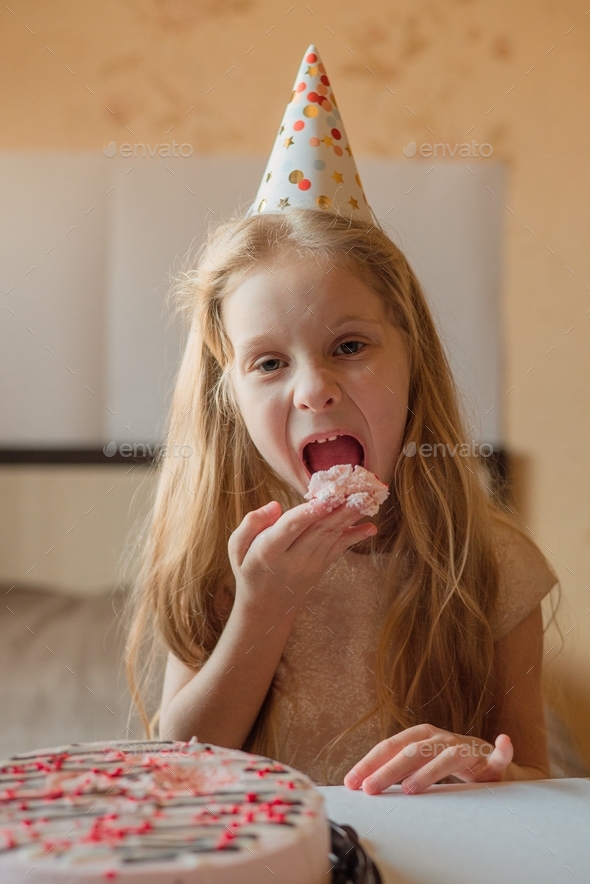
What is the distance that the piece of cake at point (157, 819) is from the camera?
39 centimetres

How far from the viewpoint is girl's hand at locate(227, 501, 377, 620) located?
82 centimetres

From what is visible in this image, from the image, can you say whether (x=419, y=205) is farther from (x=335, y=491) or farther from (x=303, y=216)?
(x=335, y=491)

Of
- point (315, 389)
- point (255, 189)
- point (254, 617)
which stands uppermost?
point (255, 189)

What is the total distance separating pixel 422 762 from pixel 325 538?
0.27 metres

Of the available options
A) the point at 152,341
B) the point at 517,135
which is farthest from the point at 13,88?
the point at 517,135

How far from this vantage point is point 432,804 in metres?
0.57

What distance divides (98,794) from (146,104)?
45.4 inches

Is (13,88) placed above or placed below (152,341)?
above

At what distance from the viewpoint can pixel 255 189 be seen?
4.11 feet
